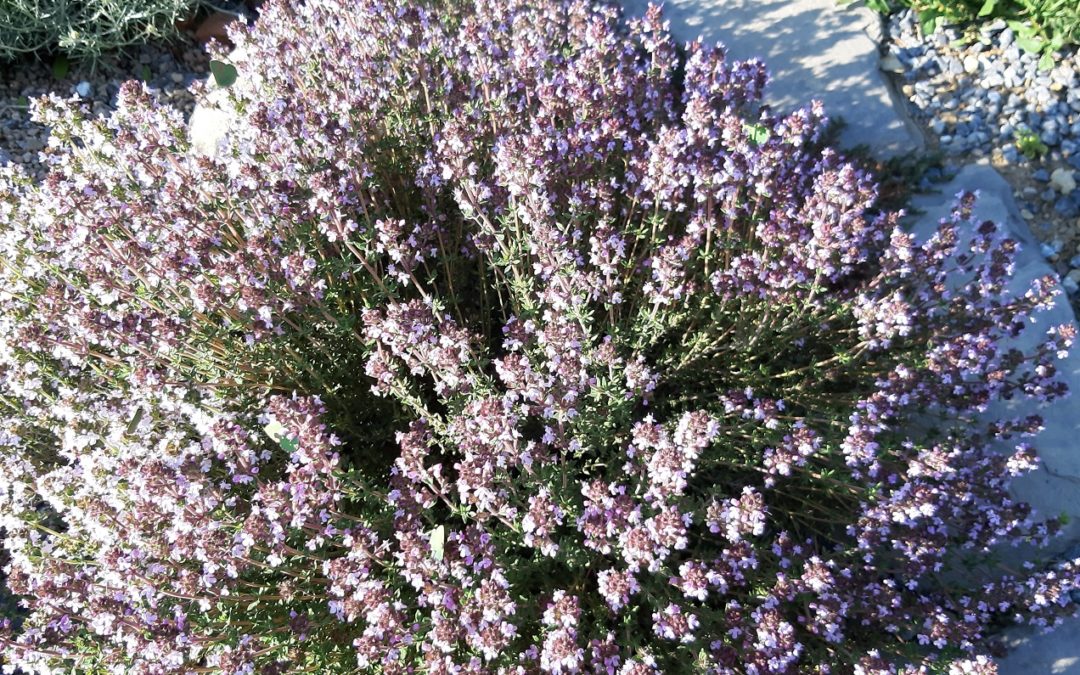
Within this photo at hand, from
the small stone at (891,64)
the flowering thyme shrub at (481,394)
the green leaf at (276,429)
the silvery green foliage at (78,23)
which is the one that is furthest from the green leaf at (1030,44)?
the silvery green foliage at (78,23)

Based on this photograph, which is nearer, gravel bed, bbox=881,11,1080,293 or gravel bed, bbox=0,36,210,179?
gravel bed, bbox=881,11,1080,293

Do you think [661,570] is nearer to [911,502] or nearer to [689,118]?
[911,502]

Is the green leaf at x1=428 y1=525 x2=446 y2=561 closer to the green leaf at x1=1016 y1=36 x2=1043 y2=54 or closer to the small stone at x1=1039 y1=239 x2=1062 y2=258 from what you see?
the small stone at x1=1039 y1=239 x2=1062 y2=258

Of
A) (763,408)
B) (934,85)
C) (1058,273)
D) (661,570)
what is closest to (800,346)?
(763,408)

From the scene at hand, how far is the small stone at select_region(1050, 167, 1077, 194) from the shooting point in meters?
5.26

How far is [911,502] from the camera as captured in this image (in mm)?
2986

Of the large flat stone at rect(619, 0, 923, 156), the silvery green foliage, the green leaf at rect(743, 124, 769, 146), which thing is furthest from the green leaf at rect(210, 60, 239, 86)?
the large flat stone at rect(619, 0, 923, 156)

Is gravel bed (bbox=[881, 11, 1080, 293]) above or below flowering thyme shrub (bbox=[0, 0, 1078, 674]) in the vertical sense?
above

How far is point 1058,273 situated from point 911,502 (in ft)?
9.46

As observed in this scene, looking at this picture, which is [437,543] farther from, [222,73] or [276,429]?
[222,73]

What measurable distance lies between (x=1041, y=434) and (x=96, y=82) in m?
7.22

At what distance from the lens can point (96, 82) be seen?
6.53 meters

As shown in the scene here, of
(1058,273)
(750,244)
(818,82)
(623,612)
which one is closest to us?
(623,612)

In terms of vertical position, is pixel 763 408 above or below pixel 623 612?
above
